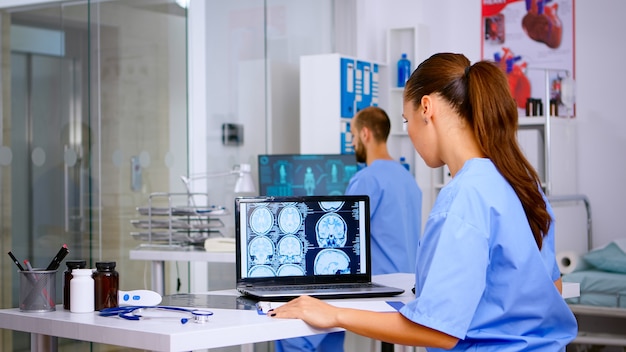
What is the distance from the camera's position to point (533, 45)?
5965 millimetres

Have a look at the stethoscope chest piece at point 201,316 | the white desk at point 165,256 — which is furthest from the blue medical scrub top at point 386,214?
the stethoscope chest piece at point 201,316

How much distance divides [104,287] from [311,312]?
55 centimetres

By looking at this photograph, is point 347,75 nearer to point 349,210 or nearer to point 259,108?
point 259,108

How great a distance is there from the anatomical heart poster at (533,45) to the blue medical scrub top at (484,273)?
3.95 meters

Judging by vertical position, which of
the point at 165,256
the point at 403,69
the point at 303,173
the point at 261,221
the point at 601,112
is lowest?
the point at 165,256

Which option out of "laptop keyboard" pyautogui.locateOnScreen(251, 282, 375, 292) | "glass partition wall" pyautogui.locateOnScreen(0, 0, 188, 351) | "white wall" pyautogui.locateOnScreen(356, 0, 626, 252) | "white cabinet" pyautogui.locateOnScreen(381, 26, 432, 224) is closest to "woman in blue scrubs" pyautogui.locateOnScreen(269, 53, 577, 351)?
"laptop keyboard" pyautogui.locateOnScreen(251, 282, 375, 292)

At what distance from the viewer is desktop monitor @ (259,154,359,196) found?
16.2 feet

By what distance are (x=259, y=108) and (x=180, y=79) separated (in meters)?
0.78

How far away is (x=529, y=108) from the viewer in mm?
5531

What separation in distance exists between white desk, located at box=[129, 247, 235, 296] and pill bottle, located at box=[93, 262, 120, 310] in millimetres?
1624

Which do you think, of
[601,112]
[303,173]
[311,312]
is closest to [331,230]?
[311,312]

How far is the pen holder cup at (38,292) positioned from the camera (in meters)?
2.22

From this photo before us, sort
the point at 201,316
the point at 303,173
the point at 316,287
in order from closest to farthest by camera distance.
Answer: the point at 201,316
the point at 316,287
the point at 303,173

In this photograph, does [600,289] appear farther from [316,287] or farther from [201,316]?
[201,316]
